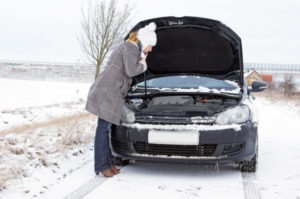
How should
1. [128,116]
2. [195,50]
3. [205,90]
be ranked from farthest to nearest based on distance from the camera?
[195,50], [205,90], [128,116]

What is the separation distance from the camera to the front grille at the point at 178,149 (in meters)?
3.72

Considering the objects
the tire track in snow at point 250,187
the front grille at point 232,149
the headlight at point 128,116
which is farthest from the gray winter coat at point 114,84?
the tire track in snow at point 250,187

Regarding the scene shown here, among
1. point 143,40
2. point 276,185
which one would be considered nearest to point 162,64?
point 143,40

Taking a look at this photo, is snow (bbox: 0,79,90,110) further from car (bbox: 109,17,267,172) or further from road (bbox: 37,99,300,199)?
road (bbox: 37,99,300,199)

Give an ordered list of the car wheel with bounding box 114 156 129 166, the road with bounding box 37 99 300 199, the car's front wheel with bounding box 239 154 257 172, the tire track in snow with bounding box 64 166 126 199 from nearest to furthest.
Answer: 1. the tire track in snow with bounding box 64 166 126 199
2. the road with bounding box 37 99 300 199
3. the car's front wheel with bounding box 239 154 257 172
4. the car wheel with bounding box 114 156 129 166

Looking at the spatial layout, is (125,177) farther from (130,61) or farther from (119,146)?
(130,61)

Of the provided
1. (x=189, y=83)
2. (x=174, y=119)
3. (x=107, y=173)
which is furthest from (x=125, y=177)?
(x=189, y=83)

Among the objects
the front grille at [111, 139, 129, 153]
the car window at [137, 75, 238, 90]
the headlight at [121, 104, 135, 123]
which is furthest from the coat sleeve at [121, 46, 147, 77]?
the car window at [137, 75, 238, 90]

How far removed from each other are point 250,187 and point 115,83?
1.67m

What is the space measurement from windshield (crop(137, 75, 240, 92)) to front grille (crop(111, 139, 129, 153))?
→ 1188 mm

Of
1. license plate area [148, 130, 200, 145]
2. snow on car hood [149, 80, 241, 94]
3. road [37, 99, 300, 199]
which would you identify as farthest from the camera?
snow on car hood [149, 80, 241, 94]

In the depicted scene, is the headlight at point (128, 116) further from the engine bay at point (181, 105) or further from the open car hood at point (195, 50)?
the open car hood at point (195, 50)

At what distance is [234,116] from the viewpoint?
3.81m

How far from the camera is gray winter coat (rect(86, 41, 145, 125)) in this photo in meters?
3.71
